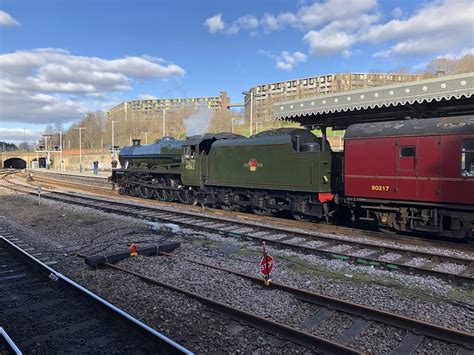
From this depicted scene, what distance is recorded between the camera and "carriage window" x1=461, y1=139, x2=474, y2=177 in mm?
9516

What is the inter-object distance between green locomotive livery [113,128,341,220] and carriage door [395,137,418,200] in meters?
2.70

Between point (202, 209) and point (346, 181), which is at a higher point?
point (346, 181)

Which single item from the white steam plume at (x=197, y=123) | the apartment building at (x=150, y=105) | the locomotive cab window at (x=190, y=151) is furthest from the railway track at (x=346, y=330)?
the apartment building at (x=150, y=105)

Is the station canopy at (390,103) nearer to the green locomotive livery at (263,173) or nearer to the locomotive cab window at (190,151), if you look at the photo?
the green locomotive livery at (263,173)

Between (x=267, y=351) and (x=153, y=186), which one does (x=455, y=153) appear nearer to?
(x=267, y=351)

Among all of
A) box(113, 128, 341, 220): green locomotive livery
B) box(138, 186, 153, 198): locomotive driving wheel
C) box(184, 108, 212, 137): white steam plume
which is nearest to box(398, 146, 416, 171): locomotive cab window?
box(113, 128, 341, 220): green locomotive livery

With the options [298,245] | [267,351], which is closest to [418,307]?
[267,351]

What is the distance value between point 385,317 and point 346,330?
592mm

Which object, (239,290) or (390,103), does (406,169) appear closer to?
(390,103)

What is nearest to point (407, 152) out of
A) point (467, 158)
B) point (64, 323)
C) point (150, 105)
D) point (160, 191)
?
point (467, 158)

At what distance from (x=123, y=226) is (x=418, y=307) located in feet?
31.9

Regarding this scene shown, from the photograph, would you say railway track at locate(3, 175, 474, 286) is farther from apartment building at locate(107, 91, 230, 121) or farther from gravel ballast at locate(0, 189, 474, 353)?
apartment building at locate(107, 91, 230, 121)

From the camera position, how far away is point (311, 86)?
9594 cm

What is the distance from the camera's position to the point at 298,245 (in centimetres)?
965
